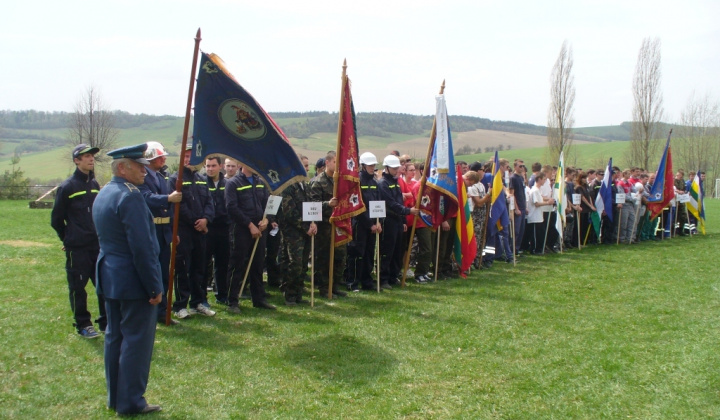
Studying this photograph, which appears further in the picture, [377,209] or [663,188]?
[663,188]

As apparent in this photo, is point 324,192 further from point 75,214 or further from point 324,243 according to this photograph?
point 75,214

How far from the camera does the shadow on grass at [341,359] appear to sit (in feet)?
19.3

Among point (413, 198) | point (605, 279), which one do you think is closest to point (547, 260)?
point (605, 279)

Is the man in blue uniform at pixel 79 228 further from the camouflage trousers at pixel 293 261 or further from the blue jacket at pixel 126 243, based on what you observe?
the camouflage trousers at pixel 293 261

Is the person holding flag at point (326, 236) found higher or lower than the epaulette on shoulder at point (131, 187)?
lower

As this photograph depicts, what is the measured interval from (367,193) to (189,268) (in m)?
3.46

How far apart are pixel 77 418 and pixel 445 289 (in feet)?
22.3

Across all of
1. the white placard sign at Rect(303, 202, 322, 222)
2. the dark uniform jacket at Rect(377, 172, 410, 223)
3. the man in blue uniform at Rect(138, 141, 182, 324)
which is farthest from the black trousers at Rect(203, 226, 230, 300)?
the dark uniform jacket at Rect(377, 172, 410, 223)

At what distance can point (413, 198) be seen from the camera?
38.2 ft

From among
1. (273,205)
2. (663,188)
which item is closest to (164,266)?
(273,205)

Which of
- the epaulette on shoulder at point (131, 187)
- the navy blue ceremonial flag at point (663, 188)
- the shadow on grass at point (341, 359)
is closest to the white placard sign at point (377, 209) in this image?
the shadow on grass at point (341, 359)

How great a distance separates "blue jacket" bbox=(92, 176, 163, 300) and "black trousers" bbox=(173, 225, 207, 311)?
3081 mm

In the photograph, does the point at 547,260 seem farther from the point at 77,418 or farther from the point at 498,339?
the point at 77,418

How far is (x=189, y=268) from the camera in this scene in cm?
814
